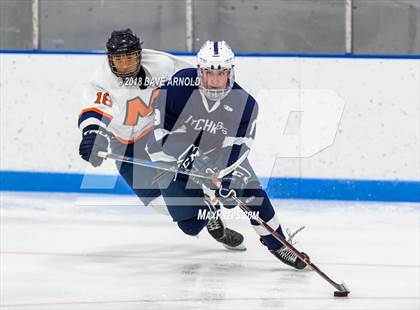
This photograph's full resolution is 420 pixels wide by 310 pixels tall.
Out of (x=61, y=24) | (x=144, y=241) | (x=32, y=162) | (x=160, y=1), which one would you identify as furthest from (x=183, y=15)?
(x=144, y=241)

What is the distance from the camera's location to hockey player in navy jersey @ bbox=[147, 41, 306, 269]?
172 inches

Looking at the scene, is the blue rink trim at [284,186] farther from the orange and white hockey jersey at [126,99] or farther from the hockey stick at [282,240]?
the hockey stick at [282,240]

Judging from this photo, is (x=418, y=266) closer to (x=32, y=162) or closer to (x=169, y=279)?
(x=169, y=279)

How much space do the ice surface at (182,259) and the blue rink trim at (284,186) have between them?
11cm

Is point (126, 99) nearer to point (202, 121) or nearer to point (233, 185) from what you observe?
point (202, 121)

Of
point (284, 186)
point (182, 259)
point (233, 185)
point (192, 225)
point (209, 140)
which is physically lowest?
point (284, 186)

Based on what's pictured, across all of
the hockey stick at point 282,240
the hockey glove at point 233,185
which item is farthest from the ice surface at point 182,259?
the hockey glove at point 233,185

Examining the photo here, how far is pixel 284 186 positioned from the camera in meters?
6.28

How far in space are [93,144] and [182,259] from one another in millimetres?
651

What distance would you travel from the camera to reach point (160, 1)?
21.6ft

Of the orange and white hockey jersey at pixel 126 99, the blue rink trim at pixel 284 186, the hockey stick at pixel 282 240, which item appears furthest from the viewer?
the blue rink trim at pixel 284 186

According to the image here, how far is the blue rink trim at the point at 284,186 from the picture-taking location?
616 cm

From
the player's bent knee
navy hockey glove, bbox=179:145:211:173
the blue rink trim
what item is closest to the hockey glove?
navy hockey glove, bbox=179:145:211:173

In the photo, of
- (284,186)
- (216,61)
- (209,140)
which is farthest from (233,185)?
(284,186)
